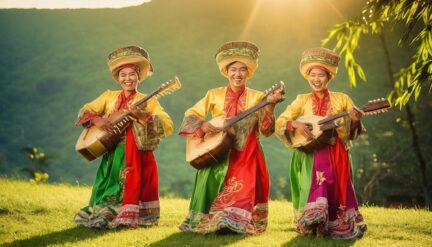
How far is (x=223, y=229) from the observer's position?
6.79 meters

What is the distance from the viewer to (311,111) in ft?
23.2

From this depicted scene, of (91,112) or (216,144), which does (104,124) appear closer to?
(91,112)

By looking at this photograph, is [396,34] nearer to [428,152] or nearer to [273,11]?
[428,152]

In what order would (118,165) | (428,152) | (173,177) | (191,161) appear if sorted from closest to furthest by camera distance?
1. (191,161)
2. (118,165)
3. (428,152)
4. (173,177)

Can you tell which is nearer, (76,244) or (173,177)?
(76,244)

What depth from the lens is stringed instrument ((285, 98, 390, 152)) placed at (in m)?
6.57

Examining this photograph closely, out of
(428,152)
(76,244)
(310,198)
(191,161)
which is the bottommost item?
(76,244)

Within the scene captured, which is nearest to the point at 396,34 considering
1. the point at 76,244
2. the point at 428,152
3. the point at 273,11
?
the point at 428,152

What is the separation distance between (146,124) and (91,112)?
28.6 inches

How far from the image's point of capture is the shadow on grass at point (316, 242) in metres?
6.40

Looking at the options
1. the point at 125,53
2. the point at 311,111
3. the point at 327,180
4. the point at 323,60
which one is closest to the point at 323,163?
the point at 327,180

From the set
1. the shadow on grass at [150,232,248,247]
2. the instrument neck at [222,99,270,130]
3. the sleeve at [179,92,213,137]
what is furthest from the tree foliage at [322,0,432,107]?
the shadow on grass at [150,232,248,247]

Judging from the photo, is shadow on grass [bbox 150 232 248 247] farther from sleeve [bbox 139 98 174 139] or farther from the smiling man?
sleeve [bbox 139 98 174 139]

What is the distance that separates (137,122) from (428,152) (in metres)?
17.3
